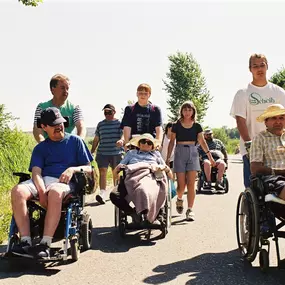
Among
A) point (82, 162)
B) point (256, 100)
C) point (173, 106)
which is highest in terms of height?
point (173, 106)

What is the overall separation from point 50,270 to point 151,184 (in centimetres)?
182

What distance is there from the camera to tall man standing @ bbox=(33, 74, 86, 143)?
21.1 feet

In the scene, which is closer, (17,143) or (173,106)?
(17,143)

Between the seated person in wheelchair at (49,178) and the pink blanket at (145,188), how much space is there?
749 mm

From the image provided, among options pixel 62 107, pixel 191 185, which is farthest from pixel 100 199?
pixel 62 107

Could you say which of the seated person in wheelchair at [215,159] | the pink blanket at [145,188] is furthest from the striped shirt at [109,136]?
the pink blanket at [145,188]

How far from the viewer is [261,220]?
4742 millimetres

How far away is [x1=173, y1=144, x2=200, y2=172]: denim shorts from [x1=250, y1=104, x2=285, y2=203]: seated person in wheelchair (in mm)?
2825

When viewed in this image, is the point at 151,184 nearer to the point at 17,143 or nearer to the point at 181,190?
the point at 181,190

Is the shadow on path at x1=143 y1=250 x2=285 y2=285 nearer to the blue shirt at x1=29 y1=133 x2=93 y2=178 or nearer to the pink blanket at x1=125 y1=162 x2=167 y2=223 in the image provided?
the pink blanket at x1=125 y1=162 x2=167 y2=223

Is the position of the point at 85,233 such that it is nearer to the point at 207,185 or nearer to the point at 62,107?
the point at 62,107

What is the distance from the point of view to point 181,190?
8258 mm

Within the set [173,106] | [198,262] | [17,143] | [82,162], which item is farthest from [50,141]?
[173,106]

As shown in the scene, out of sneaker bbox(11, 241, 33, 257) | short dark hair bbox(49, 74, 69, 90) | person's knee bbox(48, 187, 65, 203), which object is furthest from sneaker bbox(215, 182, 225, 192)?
sneaker bbox(11, 241, 33, 257)
